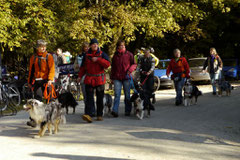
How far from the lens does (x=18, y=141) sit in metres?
6.84

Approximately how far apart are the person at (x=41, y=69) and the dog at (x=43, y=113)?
1.79 ft

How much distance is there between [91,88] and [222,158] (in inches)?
169

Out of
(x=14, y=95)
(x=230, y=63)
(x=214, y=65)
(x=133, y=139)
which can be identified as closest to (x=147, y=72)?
(x=133, y=139)

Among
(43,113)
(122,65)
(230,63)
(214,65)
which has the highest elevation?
(230,63)

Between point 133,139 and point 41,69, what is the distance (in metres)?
2.47

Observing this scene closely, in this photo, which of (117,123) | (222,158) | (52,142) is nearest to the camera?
(222,158)

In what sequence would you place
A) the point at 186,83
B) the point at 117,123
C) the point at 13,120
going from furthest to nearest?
the point at 186,83, the point at 13,120, the point at 117,123

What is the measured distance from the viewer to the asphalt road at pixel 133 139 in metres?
5.75

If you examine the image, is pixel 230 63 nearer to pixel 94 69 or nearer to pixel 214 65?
pixel 214 65

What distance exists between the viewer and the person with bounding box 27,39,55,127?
25.7ft

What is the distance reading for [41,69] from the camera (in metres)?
7.88

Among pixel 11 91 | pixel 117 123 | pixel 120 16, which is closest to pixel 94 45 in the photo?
pixel 117 123

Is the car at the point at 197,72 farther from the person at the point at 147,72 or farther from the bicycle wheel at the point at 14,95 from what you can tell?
the bicycle wheel at the point at 14,95

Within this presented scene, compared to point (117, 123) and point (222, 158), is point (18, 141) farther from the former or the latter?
point (222, 158)
